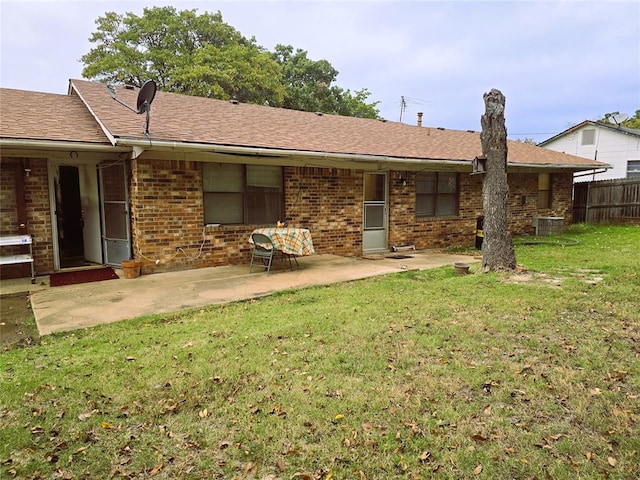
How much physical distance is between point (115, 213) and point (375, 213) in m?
5.96

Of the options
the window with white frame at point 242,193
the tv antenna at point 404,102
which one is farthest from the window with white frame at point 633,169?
the window with white frame at point 242,193

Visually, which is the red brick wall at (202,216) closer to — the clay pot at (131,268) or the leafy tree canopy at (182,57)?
the clay pot at (131,268)

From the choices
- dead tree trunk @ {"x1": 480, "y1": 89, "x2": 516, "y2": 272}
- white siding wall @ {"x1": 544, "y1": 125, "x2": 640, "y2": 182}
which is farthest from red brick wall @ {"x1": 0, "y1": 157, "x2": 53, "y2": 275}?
white siding wall @ {"x1": 544, "y1": 125, "x2": 640, "y2": 182}

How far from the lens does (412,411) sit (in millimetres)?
2795

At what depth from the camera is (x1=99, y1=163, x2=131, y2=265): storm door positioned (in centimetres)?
797

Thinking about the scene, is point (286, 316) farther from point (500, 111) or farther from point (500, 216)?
point (500, 111)

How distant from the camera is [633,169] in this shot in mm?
20906

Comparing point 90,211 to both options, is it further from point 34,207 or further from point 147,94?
point 147,94

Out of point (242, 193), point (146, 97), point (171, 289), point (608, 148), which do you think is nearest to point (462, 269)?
point (242, 193)

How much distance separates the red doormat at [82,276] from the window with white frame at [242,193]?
204cm

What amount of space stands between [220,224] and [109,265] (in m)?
2.42

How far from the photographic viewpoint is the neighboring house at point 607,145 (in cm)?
2088

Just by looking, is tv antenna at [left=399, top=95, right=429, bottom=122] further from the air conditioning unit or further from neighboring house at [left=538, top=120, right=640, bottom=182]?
the air conditioning unit

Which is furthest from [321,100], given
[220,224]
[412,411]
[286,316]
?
[412,411]
